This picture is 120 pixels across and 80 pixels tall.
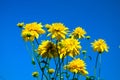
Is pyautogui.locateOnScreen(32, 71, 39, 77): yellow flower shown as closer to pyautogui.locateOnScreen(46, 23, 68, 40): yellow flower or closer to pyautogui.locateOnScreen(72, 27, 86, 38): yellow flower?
pyautogui.locateOnScreen(46, 23, 68, 40): yellow flower

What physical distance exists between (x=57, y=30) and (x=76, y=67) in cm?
62

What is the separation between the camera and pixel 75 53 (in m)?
5.59

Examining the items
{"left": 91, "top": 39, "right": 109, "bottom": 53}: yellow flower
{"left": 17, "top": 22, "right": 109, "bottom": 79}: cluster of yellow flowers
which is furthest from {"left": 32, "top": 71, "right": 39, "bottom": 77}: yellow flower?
{"left": 91, "top": 39, "right": 109, "bottom": 53}: yellow flower

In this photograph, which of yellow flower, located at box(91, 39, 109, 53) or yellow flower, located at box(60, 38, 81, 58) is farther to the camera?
yellow flower, located at box(91, 39, 109, 53)

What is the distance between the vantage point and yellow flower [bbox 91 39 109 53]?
23.1 feet

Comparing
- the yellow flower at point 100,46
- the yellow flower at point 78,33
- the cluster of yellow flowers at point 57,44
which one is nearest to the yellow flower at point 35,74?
the cluster of yellow flowers at point 57,44

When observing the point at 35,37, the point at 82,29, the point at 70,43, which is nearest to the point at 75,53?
the point at 70,43

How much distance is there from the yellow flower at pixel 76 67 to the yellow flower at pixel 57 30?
0.50 meters

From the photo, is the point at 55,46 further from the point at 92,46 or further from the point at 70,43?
the point at 92,46

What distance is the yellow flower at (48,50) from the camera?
5.52 metres

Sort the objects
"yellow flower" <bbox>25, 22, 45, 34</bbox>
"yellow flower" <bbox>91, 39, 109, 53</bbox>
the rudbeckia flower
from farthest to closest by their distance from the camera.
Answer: "yellow flower" <bbox>91, 39, 109, 53</bbox> → the rudbeckia flower → "yellow flower" <bbox>25, 22, 45, 34</bbox>

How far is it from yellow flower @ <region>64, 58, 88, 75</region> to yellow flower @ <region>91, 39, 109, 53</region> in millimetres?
1095

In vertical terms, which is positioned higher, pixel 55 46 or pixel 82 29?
pixel 82 29

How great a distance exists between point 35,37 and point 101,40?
2172 millimetres
